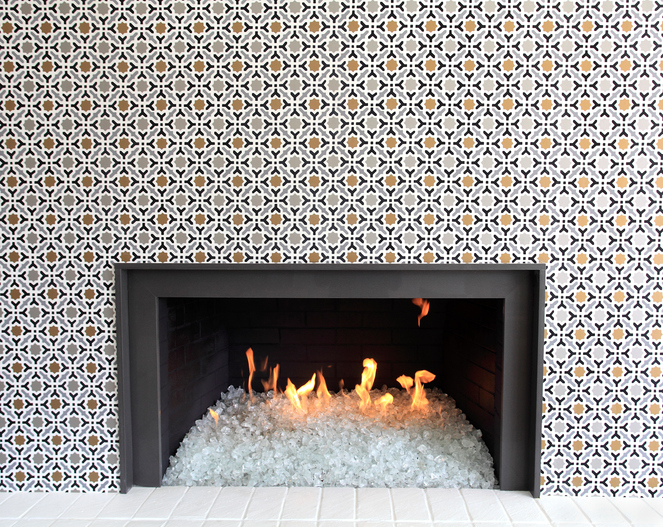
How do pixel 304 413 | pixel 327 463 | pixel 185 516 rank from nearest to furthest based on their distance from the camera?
1. pixel 185 516
2. pixel 327 463
3. pixel 304 413

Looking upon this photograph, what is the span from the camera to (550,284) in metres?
1.54

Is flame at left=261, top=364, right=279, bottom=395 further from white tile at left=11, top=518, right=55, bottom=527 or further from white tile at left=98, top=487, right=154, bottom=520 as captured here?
white tile at left=11, top=518, right=55, bottom=527

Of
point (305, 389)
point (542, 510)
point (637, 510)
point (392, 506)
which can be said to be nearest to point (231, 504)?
point (392, 506)

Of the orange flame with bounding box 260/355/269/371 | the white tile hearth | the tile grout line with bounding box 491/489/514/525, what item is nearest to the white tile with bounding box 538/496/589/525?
the white tile hearth

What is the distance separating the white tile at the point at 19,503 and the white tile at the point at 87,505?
5.4 inches

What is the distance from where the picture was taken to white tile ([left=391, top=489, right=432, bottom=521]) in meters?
1.45

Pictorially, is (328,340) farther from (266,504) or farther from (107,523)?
(107,523)

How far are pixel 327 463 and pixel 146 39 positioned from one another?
1588 millimetres

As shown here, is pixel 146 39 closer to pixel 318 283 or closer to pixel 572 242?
pixel 318 283

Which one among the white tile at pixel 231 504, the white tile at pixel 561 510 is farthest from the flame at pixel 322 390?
the white tile at pixel 561 510

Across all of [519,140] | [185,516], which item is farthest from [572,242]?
[185,516]

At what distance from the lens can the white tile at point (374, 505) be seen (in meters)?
1.44

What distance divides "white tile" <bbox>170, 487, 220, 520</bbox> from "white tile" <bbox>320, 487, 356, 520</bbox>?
1.23 feet

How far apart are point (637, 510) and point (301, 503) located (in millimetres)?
1089
